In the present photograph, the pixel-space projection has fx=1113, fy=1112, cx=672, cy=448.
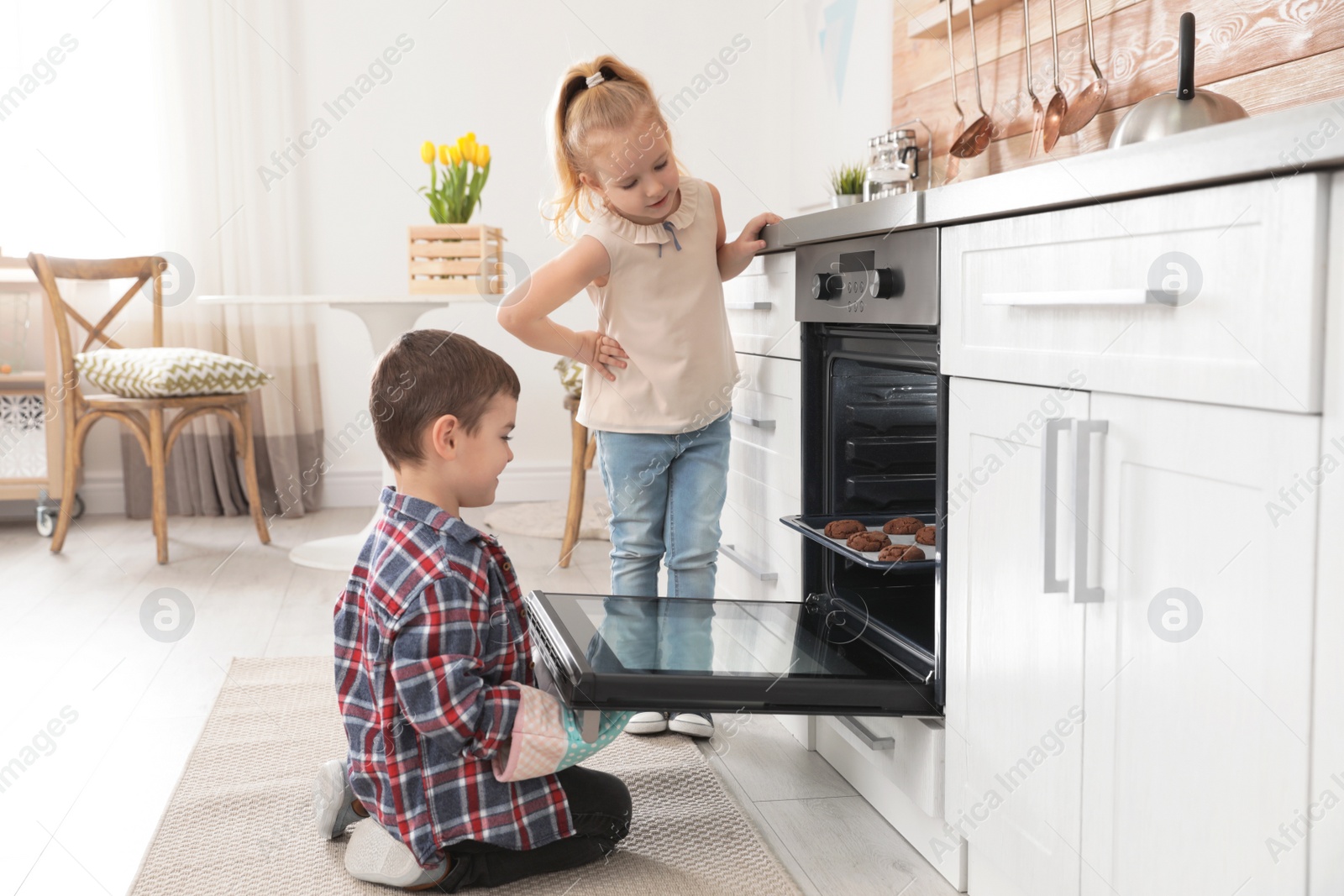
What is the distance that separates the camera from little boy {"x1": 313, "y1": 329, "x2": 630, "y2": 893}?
125 centimetres

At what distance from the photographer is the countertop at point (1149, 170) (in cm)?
71

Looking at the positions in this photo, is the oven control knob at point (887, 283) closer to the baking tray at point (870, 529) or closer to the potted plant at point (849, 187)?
the baking tray at point (870, 529)

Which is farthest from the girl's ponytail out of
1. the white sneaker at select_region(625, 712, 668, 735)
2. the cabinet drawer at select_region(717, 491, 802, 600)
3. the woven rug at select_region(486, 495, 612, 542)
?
the woven rug at select_region(486, 495, 612, 542)

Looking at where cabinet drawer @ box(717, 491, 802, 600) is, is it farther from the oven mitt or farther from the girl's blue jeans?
the oven mitt

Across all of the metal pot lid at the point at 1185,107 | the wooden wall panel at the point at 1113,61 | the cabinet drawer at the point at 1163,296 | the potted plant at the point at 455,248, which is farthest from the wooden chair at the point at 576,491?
the cabinet drawer at the point at 1163,296

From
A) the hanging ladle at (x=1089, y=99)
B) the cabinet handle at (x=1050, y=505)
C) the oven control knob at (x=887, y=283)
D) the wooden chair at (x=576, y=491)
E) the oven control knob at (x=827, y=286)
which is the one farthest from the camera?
the wooden chair at (x=576, y=491)

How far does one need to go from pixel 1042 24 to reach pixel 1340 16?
0.68m

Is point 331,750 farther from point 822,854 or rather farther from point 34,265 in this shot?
point 34,265

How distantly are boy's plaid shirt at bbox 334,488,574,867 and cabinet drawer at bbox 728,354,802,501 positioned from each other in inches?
21.9

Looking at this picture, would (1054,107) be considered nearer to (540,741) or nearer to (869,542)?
(869,542)

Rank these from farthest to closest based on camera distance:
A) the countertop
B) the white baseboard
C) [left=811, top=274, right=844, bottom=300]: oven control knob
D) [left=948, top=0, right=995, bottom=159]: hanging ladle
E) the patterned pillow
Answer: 1. the white baseboard
2. the patterned pillow
3. [left=948, top=0, right=995, bottom=159]: hanging ladle
4. [left=811, top=274, right=844, bottom=300]: oven control knob
5. the countertop

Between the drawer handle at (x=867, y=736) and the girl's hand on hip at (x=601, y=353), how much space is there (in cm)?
66

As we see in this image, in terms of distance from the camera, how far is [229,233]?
384 centimetres

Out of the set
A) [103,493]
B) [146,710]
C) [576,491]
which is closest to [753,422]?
[146,710]
